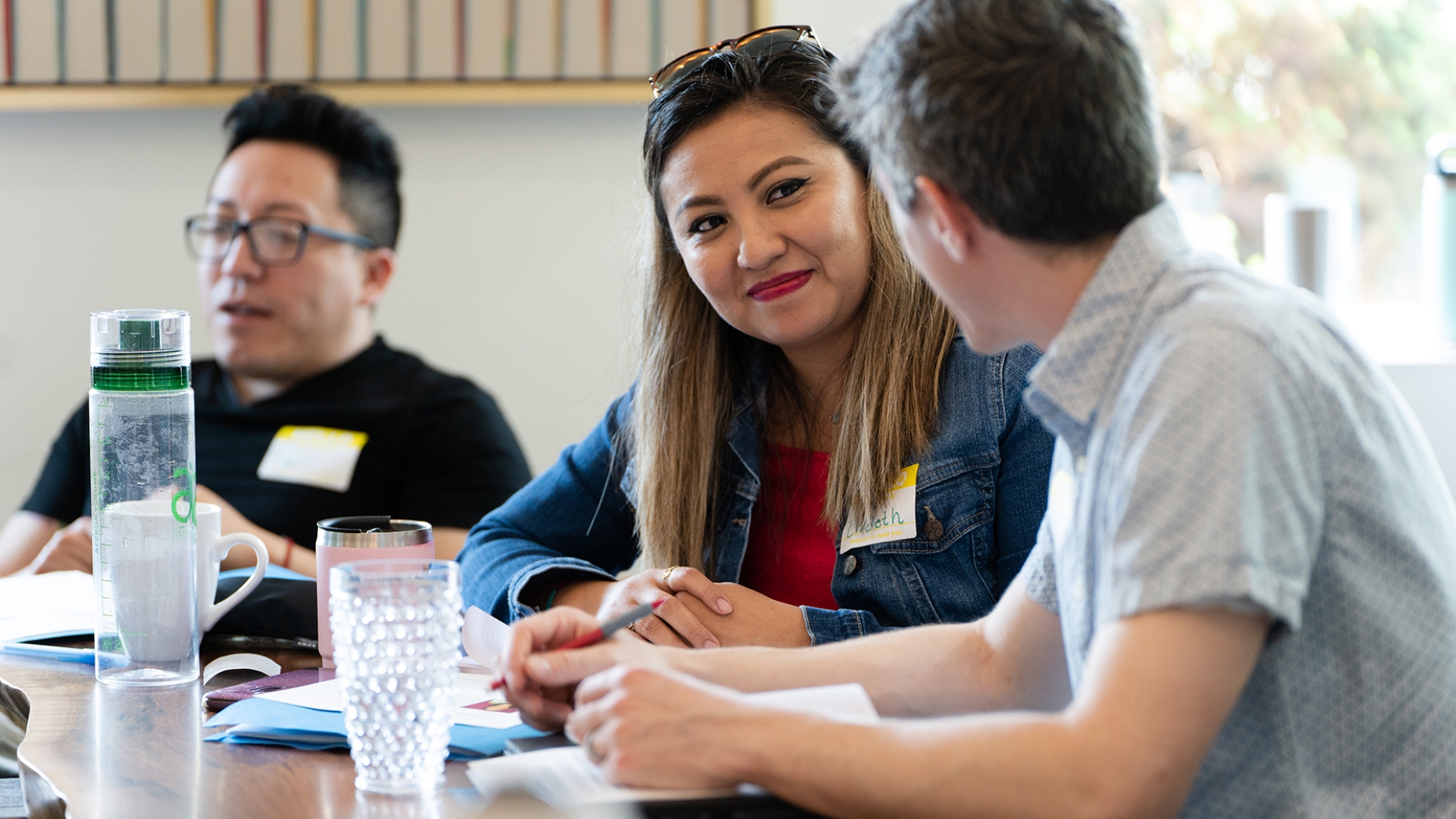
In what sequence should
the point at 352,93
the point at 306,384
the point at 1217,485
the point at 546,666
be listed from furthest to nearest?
the point at 352,93 < the point at 306,384 < the point at 546,666 < the point at 1217,485

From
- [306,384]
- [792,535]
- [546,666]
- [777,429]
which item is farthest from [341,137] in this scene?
[546,666]

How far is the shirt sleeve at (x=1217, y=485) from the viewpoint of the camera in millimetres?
728

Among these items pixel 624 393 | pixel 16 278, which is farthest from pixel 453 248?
pixel 624 393

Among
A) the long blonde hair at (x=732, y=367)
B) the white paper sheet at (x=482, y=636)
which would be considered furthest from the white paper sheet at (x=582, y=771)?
the long blonde hair at (x=732, y=367)

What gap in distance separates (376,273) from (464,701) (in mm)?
1640

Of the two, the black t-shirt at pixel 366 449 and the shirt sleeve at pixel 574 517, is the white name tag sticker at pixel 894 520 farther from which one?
the black t-shirt at pixel 366 449

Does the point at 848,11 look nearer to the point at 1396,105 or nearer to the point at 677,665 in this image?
the point at 1396,105

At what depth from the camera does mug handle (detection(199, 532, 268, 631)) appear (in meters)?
1.26

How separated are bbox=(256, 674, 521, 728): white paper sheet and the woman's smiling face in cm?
59

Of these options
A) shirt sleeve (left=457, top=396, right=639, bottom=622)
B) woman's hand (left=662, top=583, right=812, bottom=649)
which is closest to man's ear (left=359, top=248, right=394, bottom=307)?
shirt sleeve (left=457, top=396, right=639, bottom=622)

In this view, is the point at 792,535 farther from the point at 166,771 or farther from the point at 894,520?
the point at 166,771

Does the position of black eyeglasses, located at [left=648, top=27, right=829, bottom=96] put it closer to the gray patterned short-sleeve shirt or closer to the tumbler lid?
the tumbler lid

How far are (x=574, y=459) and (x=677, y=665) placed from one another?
2.38ft

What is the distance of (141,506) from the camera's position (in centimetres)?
118
